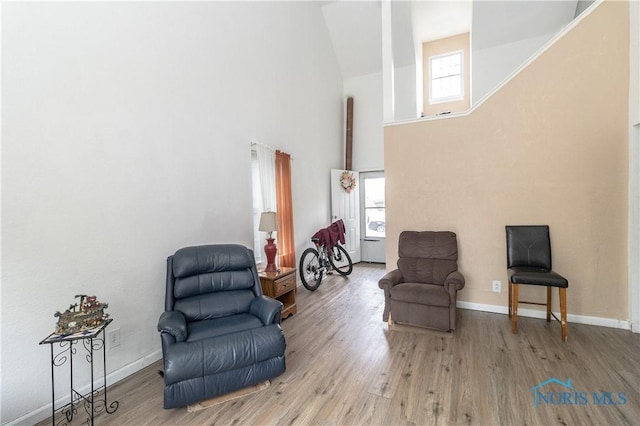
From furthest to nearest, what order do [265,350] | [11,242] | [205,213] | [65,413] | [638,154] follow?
[205,213]
[638,154]
[265,350]
[65,413]
[11,242]

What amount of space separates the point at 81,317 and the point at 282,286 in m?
1.96

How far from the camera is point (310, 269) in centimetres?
491

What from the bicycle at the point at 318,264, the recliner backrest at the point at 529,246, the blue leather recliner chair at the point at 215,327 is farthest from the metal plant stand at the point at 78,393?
the recliner backrest at the point at 529,246

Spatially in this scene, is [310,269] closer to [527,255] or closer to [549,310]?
[527,255]

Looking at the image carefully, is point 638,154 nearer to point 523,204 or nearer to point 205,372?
point 523,204

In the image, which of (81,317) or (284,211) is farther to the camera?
(284,211)

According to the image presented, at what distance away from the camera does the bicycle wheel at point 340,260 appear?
17.7 ft

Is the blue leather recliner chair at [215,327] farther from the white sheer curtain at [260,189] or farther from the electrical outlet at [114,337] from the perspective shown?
the white sheer curtain at [260,189]

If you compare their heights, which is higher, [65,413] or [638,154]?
[638,154]

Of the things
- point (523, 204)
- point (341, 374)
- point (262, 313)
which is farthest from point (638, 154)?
point (262, 313)

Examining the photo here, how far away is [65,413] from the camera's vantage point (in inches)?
75.9

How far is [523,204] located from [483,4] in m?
3.91

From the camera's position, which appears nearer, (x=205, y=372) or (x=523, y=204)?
(x=205, y=372)

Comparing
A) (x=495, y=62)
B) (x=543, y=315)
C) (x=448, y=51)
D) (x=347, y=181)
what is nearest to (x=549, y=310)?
(x=543, y=315)
